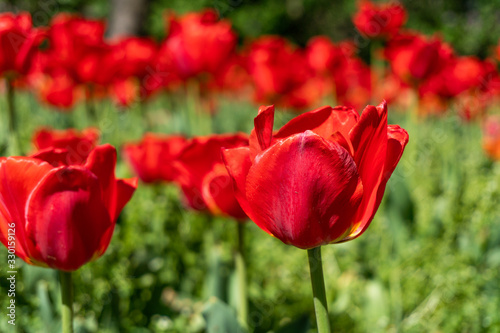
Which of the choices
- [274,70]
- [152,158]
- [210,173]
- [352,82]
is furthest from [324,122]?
[352,82]

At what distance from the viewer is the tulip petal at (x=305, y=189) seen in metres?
0.42

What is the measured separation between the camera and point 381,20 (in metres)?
1.86

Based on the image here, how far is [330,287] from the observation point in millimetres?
1263

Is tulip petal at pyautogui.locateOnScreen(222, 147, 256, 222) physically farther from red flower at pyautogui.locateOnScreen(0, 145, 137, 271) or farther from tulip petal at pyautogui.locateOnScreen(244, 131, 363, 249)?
red flower at pyautogui.locateOnScreen(0, 145, 137, 271)

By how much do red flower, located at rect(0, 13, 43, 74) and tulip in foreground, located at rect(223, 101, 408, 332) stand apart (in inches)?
26.5

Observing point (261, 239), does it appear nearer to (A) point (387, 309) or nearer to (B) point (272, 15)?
(A) point (387, 309)

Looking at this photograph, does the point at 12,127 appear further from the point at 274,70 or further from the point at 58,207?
the point at 274,70

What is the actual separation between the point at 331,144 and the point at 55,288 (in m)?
0.79

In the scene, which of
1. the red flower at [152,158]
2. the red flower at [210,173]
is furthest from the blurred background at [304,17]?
the red flower at [210,173]

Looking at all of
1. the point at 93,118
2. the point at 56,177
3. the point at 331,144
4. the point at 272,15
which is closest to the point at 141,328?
the point at 56,177

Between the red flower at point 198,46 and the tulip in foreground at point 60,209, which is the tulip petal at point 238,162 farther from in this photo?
the red flower at point 198,46

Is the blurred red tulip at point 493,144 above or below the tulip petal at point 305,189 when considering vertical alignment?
below

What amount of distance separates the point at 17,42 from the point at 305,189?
767 mm

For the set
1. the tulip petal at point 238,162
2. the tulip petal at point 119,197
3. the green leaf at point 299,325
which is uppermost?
the tulip petal at point 238,162
